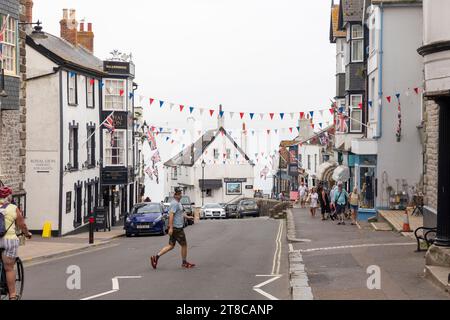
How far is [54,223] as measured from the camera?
35125 millimetres

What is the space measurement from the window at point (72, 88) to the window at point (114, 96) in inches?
263

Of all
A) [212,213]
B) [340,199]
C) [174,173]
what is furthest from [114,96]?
[174,173]

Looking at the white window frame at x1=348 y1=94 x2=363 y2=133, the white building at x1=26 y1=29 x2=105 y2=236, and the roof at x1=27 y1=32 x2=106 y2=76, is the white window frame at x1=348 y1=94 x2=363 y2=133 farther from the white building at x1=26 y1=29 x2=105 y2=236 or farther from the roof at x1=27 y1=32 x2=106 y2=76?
the white building at x1=26 y1=29 x2=105 y2=236

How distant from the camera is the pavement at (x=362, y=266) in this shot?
13429mm

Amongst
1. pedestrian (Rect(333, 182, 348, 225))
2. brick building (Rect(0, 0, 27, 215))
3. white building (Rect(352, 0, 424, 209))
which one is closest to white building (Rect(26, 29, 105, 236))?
brick building (Rect(0, 0, 27, 215))

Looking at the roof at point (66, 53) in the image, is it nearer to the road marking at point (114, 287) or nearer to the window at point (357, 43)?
the window at point (357, 43)

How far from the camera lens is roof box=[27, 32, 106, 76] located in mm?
35562

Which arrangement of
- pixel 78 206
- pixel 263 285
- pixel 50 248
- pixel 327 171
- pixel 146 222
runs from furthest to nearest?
pixel 327 171 < pixel 78 206 < pixel 146 222 < pixel 50 248 < pixel 263 285

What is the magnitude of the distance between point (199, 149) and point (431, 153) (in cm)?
6607

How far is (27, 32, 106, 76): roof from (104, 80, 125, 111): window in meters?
1.12

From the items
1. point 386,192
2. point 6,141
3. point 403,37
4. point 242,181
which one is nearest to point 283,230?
point 386,192

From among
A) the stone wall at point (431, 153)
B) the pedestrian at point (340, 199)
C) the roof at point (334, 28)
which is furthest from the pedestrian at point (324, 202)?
the roof at point (334, 28)

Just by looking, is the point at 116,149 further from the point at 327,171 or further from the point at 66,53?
the point at 327,171

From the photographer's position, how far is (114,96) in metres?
45.8
